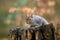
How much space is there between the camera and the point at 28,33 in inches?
95.6

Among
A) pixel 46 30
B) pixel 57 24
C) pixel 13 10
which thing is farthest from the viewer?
pixel 13 10

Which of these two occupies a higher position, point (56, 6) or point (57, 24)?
point (56, 6)

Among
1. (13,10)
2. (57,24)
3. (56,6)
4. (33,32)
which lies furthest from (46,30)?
(13,10)

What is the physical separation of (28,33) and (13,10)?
15.5 ft

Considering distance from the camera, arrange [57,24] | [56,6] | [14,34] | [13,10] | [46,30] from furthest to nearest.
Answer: [13,10] < [56,6] < [57,24] < [14,34] < [46,30]

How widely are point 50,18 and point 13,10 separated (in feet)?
4.91

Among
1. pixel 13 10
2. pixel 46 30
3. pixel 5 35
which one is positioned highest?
pixel 13 10

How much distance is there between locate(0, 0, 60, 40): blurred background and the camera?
662cm

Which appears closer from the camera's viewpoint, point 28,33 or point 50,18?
point 28,33

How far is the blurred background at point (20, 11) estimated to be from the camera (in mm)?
6625

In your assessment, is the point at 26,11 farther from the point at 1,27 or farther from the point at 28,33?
the point at 28,33

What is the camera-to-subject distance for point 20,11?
7094 mm

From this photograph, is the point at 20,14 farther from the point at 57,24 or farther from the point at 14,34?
the point at 14,34

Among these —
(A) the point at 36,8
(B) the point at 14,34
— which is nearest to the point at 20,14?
(A) the point at 36,8
